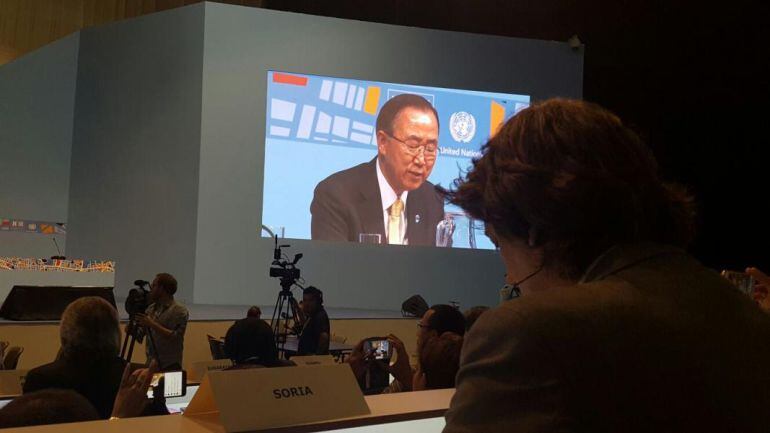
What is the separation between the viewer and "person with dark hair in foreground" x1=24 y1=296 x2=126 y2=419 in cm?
228

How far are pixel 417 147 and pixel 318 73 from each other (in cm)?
156

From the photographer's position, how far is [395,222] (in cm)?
884

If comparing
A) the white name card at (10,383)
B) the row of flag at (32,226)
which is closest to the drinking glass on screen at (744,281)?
the white name card at (10,383)

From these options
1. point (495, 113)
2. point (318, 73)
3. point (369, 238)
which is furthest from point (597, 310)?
point (495, 113)

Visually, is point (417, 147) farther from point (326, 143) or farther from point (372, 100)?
point (326, 143)

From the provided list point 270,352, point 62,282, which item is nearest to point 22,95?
point 62,282

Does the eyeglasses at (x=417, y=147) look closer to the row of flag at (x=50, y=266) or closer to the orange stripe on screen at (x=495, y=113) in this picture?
the orange stripe on screen at (x=495, y=113)

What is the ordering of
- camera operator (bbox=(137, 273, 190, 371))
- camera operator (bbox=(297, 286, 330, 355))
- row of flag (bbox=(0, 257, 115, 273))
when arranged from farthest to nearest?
row of flag (bbox=(0, 257, 115, 273))
camera operator (bbox=(297, 286, 330, 355))
camera operator (bbox=(137, 273, 190, 371))

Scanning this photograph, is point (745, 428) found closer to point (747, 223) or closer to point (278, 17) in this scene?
point (278, 17)

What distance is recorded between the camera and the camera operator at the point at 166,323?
4.38 metres

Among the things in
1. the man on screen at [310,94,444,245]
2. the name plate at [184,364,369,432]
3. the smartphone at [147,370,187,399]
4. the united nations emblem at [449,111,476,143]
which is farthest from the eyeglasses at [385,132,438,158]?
the name plate at [184,364,369,432]

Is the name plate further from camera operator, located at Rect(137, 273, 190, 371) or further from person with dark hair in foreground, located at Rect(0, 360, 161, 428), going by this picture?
camera operator, located at Rect(137, 273, 190, 371)

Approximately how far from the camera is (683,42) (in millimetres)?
10031

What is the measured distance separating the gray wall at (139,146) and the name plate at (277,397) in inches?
305
